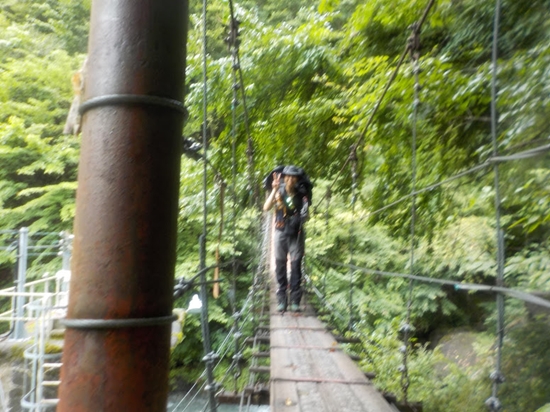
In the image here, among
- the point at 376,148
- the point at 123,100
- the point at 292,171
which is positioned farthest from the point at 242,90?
the point at 123,100

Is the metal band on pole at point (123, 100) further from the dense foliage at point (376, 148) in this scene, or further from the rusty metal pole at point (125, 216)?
the dense foliage at point (376, 148)

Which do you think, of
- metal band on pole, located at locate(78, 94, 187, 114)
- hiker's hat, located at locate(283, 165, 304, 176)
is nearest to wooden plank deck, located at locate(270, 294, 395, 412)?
hiker's hat, located at locate(283, 165, 304, 176)

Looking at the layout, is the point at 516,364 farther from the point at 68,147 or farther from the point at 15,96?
the point at 15,96

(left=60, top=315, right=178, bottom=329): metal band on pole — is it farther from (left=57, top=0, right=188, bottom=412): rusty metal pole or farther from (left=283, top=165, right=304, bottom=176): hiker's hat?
(left=283, top=165, right=304, bottom=176): hiker's hat

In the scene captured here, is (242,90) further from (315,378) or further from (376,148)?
(315,378)

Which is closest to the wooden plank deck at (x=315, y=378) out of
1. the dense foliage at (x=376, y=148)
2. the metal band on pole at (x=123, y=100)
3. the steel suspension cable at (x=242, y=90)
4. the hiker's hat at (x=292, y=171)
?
the dense foliage at (x=376, y=148)

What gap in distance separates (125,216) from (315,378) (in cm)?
110

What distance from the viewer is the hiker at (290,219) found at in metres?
2.24

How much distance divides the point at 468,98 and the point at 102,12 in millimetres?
1716

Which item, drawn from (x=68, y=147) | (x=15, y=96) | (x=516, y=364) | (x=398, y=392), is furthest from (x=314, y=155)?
(x=15, y=96)

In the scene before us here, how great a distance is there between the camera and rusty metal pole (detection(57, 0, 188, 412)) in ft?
1.25

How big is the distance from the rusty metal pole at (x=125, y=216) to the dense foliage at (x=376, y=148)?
2.31 feet

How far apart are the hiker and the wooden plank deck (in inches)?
14.3

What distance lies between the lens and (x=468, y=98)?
1.84 meters
